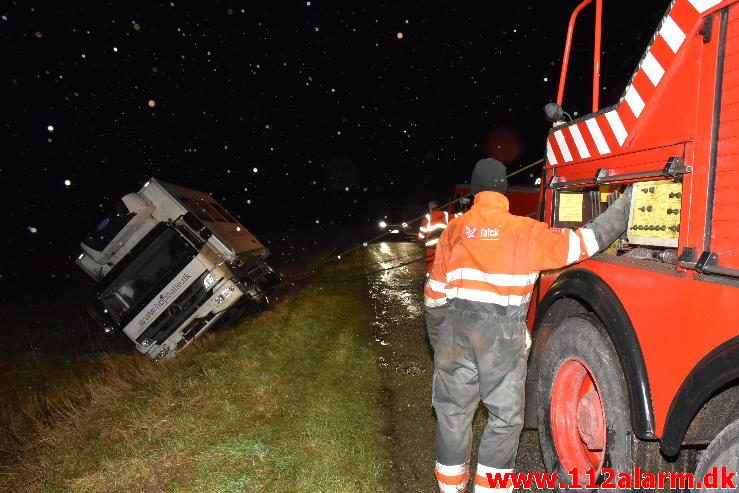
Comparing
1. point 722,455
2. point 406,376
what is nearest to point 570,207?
point 722,455

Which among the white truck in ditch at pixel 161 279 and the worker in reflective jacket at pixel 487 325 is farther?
the white truck in ditch at pixel 161 279

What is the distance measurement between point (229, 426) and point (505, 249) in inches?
116

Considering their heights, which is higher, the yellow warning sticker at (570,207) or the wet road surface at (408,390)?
the yellow warning sticker at (570,207)

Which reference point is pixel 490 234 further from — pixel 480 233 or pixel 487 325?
pixel 487 325

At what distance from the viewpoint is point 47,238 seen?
2420cm

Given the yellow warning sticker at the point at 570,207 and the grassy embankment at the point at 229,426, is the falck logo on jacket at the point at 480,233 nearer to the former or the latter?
the yellow warning sticker at the point at 570,207

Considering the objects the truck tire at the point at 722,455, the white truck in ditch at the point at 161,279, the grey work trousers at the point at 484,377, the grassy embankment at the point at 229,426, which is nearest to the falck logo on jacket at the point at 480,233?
the grey work trousers at the point at 484,377

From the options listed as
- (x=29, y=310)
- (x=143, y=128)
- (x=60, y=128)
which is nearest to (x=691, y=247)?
(x=29, y=310)

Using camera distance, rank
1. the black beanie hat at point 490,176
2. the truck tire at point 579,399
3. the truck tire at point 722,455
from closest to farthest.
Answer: the truck tire at point 722,455 < the truck tire at point 579,399 < the black beanie hat at point 490,176

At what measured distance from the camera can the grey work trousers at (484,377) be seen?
271cm

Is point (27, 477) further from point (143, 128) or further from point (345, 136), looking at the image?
point (345, 136)

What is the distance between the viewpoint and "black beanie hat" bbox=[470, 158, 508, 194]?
2785mm

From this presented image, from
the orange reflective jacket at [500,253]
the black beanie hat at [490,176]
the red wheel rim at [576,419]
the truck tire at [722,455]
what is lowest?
the red wheel rim at [576,419]

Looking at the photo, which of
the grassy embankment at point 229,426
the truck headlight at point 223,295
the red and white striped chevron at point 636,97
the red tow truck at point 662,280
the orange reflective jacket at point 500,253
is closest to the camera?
the red tow truck at point 662,280
